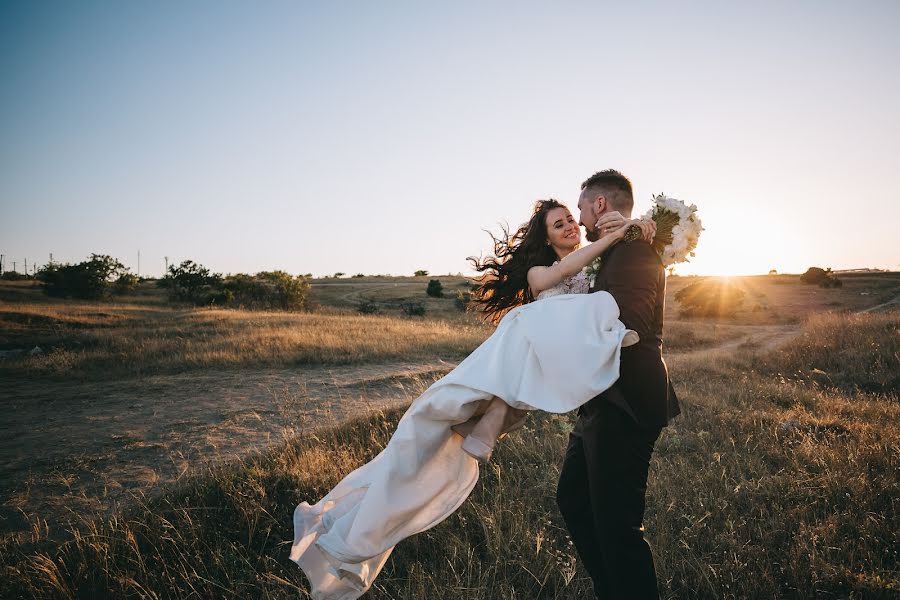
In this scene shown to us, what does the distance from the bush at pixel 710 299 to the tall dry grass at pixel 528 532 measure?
3212 centimetres

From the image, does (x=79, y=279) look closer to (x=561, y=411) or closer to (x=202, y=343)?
(x=202, y=343)

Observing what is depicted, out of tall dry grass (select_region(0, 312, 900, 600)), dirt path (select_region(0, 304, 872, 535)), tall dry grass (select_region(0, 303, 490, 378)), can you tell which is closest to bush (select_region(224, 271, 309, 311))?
tall dry grass (select_region(0, 303, 490, 378))

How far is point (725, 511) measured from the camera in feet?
14.2

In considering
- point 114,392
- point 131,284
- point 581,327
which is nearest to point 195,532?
point 581,327

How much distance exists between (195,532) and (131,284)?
41.8 metres

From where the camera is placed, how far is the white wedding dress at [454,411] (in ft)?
7.37

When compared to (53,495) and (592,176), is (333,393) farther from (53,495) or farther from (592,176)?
(592,176)

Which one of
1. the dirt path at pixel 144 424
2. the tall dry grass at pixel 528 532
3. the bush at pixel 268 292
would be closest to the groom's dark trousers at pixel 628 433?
the tall dry grass at pixel 528 532

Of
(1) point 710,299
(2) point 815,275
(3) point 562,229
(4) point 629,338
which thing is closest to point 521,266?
(3) point 562,229

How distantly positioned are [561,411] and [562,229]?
1743mm

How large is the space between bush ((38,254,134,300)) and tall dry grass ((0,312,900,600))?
122ft

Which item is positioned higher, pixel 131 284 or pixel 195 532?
pixel 131 284

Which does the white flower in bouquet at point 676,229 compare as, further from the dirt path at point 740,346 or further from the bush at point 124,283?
the bush at point 124,283

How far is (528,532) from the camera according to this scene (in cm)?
388
